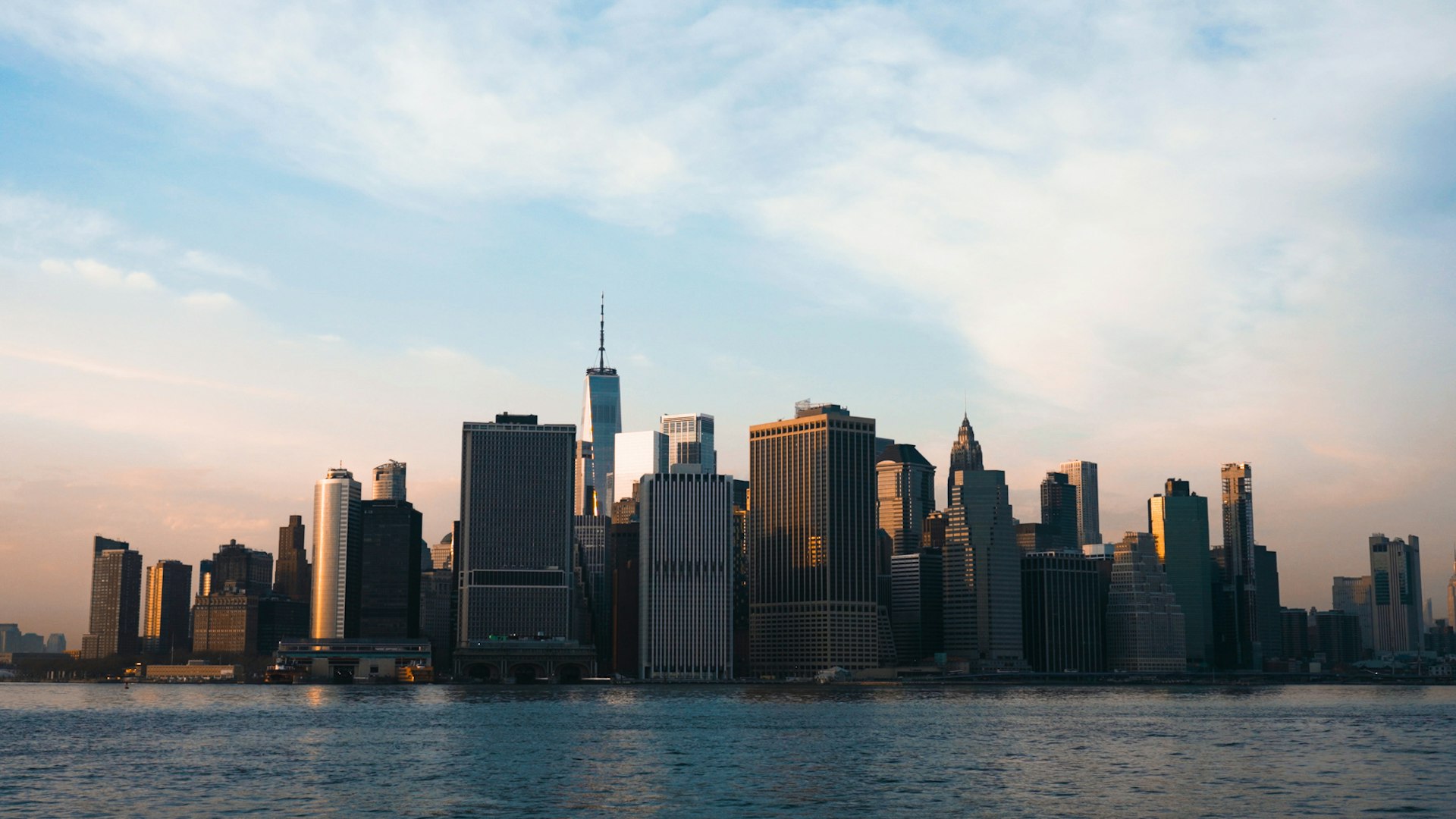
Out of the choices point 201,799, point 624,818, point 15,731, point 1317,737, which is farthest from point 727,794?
point 15,731

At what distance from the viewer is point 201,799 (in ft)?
340

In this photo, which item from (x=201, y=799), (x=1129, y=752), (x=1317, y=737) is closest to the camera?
(x=201, y=799)

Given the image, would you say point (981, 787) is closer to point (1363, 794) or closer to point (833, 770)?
point (833, 770)

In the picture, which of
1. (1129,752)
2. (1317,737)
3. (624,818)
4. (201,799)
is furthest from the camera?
(1317,737)

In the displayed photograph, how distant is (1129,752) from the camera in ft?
490

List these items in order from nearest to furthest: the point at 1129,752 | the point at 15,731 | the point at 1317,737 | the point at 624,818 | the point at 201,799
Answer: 1. the point at 624,818
2. the point at 201,799
3. the point at 1129,752
4. the point at 1317,737
5. the point at 15,731

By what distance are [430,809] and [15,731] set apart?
371ft

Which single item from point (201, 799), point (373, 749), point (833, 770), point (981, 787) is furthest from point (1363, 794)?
point (373, 749)

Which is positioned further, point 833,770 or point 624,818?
point 833,770

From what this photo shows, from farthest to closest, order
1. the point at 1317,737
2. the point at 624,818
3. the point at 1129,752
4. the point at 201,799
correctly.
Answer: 1. the point at 1317,737
2. the point at 1129,752
3. the point at 201,799
4. the point at 624,818

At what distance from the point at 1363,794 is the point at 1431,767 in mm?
27918

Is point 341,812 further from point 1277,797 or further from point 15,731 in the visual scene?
point 15,731

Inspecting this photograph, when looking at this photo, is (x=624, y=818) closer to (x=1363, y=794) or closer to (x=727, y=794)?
(x=727, y=794)

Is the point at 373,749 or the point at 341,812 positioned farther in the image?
the point at 373,749
